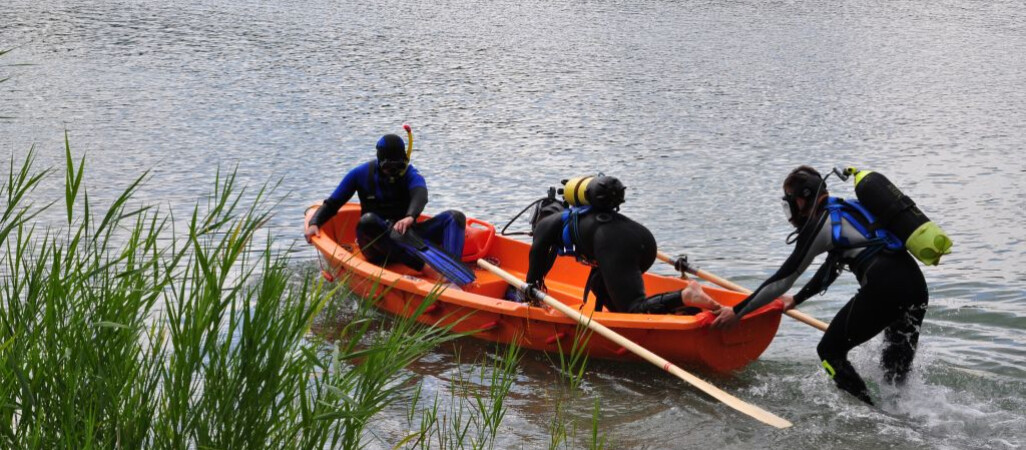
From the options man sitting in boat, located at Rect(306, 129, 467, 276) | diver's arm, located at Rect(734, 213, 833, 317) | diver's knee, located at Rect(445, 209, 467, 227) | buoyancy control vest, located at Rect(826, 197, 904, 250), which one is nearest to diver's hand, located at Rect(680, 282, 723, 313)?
diver's arm, located at Rect(734, 213, 833, 317)

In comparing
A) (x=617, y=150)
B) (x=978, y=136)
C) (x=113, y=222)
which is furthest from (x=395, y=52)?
(x=113, y=222)

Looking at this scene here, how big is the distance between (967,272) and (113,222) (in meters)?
8.16

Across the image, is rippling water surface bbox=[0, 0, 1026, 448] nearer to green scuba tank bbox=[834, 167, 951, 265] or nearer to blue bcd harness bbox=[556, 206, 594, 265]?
blue bcd harness bbox=[556, 206, 594, 265]

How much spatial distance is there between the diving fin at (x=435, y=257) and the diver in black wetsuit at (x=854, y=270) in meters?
2.98

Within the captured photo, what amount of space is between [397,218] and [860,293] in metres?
4.31

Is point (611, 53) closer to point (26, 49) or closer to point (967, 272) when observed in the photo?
point (26, 49)

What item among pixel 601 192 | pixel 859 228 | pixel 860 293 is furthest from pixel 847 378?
pixel 601 192

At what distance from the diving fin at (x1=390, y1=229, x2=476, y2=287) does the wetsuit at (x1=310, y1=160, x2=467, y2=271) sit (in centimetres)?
10

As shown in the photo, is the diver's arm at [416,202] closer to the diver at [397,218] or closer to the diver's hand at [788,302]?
the diver at [397,218]

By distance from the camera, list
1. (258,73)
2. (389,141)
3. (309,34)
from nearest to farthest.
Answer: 1. (389,141)
2. (258,73)
3. (309,34)

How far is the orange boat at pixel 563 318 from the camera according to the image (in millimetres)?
7426

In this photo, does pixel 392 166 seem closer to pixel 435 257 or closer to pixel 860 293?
pixel 435 257

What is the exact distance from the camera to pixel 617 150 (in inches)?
666

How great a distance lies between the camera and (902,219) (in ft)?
21.2
